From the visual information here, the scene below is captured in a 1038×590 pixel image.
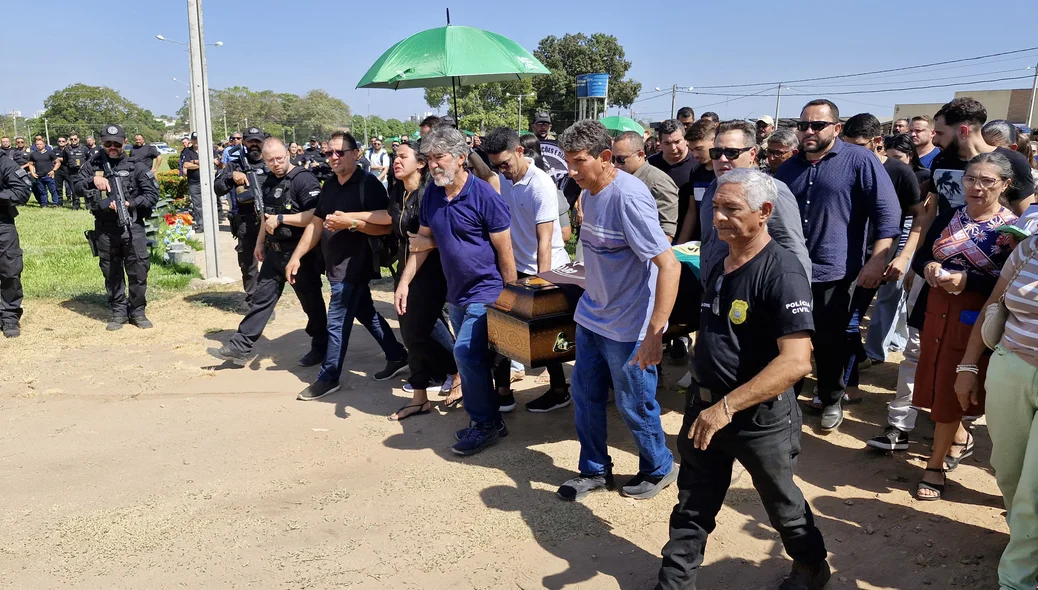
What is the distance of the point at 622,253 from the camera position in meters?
3.50

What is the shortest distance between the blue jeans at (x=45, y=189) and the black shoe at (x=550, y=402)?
793 inches

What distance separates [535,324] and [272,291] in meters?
3.25

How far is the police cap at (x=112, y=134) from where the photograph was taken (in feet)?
24.4

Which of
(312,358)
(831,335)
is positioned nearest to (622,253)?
(831,335)

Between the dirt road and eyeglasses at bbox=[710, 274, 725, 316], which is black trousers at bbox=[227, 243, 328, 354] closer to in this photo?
the dirt road

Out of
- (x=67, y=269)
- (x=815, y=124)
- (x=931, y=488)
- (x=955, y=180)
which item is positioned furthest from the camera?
(x=67, y=269)

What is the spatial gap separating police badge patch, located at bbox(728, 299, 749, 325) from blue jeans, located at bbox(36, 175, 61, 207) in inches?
885

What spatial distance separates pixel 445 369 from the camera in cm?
557

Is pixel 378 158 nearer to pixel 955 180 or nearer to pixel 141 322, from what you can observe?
pixel 141 322

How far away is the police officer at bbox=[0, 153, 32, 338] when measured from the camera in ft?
23.0

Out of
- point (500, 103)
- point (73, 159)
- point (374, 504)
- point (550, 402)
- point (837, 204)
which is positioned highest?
point (500, 103)

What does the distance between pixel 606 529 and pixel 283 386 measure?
3.38 m

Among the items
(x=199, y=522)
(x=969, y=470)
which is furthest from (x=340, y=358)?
(x=969, y=470)

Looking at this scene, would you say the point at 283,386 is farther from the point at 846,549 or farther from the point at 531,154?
the point at 846,549
